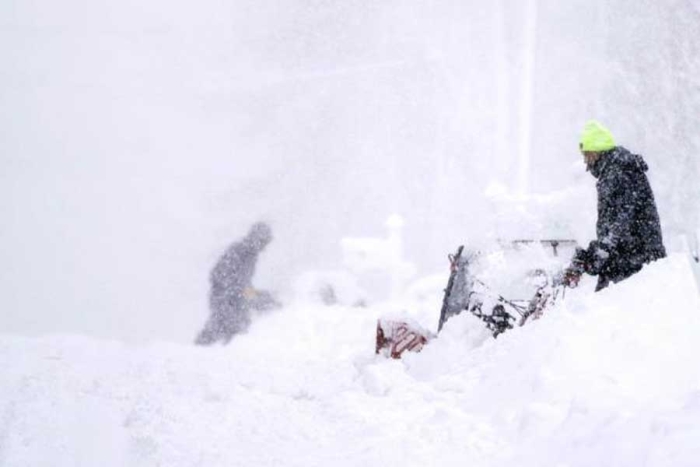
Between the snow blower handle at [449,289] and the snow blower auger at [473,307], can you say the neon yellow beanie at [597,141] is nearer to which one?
the snow blower auger at [473,307]

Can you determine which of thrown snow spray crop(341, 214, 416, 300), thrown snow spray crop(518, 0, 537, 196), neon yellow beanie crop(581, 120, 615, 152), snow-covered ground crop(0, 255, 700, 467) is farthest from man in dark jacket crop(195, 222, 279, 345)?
thrown snow spray crop(518, 0, 537, 196)

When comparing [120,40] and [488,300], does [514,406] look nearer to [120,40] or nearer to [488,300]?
[488,300]

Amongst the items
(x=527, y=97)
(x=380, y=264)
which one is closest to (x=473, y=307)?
(x=380, y=264)

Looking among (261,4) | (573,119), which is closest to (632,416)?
(573,119)

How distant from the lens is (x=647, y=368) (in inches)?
127

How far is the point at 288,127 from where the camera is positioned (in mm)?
32594

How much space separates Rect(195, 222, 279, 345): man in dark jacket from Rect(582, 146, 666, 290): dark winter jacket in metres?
4.69

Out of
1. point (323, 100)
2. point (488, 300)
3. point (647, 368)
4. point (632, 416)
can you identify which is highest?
point (323, 100)

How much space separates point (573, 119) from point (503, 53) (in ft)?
22.4

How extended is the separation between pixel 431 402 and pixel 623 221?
63.5 inches

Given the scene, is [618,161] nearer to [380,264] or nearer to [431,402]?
[431,402]

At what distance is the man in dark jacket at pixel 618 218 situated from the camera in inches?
174

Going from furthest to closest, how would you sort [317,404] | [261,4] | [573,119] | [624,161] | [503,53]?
[261,4], [503,53], [573,119], [624,161], [317,404]

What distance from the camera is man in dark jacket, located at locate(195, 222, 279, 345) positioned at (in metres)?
8.22
